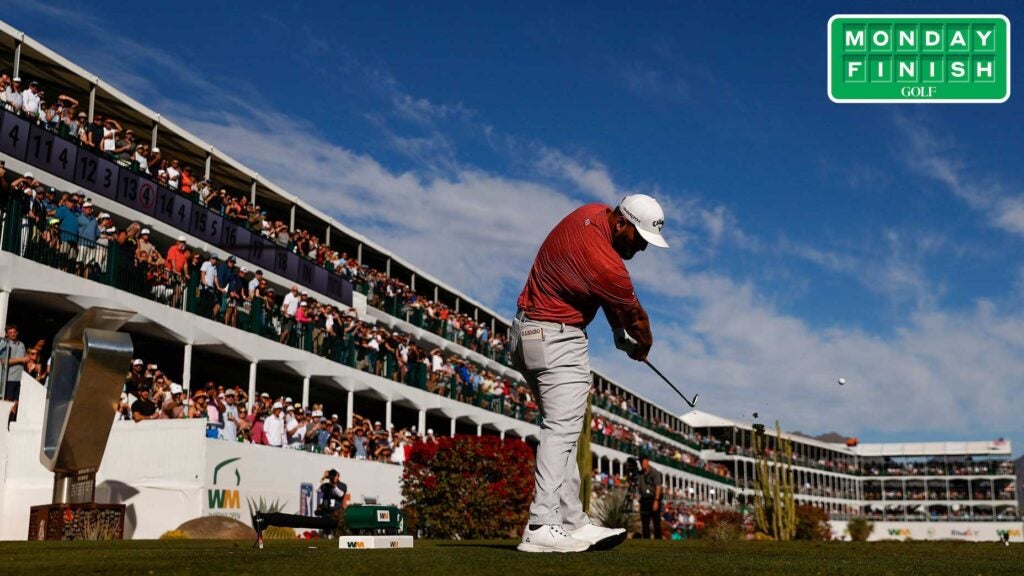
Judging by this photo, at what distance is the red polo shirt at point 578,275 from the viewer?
5.82m

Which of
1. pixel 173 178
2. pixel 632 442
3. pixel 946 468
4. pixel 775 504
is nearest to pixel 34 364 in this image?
pixel 173 178

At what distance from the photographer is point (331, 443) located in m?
24.9

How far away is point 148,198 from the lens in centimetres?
2539

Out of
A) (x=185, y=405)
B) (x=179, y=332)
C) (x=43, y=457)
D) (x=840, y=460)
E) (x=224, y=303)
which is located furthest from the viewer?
(x=840, y=460)

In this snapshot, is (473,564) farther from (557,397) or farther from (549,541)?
(557,397)

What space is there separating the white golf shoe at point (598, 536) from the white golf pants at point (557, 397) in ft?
0.14

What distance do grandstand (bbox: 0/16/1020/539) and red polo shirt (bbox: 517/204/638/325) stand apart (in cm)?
1099

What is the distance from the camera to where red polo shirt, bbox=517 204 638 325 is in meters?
5.82

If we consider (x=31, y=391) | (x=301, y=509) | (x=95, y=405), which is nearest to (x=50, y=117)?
(x=31, y=391)

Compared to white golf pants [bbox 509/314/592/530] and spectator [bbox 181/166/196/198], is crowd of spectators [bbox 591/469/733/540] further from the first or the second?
Result: white golf pants [bbox 509/314/592/530]

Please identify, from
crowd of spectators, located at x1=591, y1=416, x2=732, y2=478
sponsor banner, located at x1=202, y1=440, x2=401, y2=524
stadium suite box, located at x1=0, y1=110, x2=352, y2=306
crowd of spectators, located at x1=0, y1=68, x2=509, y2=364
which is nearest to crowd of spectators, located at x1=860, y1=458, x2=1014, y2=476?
crowd of spectators, located at x1=591, y1=416, x2=732, y2=478

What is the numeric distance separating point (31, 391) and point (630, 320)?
1258 cm

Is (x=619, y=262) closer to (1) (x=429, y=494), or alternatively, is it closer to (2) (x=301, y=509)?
(1) (x=429, y=494)

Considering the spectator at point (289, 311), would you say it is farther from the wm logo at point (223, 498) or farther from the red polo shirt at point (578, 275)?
the red polo shirt at point (578, 275)
